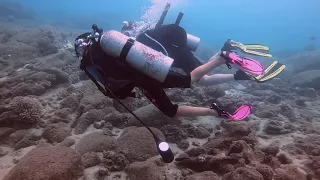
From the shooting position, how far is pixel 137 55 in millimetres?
4551

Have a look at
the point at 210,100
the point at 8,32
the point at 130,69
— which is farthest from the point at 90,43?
the point at 8,32

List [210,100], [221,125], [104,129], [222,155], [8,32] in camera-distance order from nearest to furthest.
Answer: [222,155]
[104,129]
[221,125]
[210,100]
[8,32]

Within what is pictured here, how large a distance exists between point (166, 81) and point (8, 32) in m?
19.6

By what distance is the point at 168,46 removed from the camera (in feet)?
21.9

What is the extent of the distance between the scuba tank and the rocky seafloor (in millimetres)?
1700

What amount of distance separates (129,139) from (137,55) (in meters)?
2.72

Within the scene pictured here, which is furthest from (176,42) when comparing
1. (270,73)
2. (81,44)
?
(270,73)

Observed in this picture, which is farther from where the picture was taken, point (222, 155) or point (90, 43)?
point (222, 155)

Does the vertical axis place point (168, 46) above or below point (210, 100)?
above

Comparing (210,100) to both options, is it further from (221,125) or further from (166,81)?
(166,81)

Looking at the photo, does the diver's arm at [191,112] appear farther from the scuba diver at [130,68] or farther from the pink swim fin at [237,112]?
the pink swim fin at [237,112]

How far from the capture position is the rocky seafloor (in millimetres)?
5148

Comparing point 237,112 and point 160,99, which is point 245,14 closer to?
point 237,112

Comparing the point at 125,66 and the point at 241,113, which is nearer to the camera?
the point at 125,66
